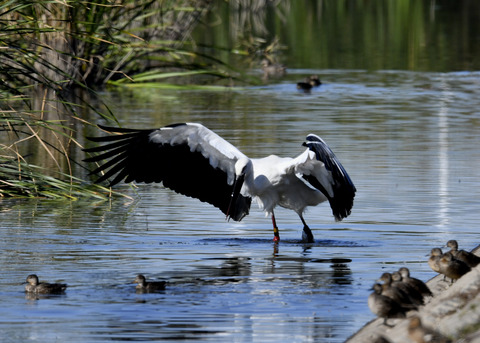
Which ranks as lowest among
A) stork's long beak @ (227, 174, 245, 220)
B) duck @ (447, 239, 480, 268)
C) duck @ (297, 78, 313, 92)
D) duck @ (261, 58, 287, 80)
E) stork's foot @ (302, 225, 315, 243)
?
stork's foot @ (302, 225, 315, 243)

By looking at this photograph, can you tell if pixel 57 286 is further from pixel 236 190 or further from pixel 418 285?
pixel 236 190

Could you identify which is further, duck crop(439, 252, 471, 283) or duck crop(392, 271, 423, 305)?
duck crop(439, 252, 471, 283)

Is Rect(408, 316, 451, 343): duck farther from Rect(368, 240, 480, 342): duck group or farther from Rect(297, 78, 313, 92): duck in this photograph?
Rect(297, 78, 313, 92): duck

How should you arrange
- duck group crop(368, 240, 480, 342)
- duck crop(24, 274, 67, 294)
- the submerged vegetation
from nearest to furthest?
1. duck group crop(368, 240, 480, 342)
2. duck crop(24, 274, 67, 294)
3. the submerged vegetation

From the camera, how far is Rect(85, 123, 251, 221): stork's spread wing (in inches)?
452

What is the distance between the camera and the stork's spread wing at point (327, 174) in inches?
421

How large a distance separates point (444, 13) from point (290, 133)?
1452 inches

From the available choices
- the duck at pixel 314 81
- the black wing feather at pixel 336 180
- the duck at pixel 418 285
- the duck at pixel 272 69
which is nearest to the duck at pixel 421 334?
the duck at pixel 418 285

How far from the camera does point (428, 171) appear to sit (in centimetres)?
1470

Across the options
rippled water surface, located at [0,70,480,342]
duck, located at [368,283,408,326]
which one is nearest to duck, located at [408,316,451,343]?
duck, located at [368,283,408,326]

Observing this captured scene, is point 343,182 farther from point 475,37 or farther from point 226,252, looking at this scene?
point 475,37

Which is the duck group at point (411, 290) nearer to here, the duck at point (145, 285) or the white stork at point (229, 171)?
the duck at point (145, 285)

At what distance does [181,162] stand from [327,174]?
155 centimetres

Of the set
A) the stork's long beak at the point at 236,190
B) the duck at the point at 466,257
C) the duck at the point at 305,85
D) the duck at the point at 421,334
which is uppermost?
the duck at the point at 305,85
